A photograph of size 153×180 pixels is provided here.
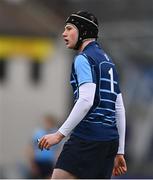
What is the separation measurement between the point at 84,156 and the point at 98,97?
0.47 metres

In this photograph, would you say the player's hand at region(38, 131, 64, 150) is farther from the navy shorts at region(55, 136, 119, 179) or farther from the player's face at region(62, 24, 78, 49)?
the player's face at region(62, 24, 78, 49)

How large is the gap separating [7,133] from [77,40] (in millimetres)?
32582

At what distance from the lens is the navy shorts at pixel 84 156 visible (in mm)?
8148

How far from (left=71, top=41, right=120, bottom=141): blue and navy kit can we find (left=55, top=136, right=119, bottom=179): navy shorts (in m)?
0.05

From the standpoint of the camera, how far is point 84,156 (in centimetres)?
816

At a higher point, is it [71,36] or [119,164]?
[71,36]

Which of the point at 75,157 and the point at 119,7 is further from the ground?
the point at 119,7

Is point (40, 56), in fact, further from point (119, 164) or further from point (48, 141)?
point (48, 141)

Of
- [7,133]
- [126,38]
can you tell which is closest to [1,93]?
[7,133]

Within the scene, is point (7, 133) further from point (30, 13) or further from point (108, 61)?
point (108, 61)

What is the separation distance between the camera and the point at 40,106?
42.7 m

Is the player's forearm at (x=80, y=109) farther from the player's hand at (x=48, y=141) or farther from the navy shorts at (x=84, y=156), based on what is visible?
the navy shorts at (x=84, y=156)

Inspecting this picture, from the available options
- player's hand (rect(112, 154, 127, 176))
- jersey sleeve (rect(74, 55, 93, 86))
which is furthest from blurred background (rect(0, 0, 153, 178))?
jersey sleeve (rect(74, 55, 93, 86))

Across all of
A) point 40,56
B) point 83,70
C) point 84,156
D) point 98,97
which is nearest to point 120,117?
point 98,97
